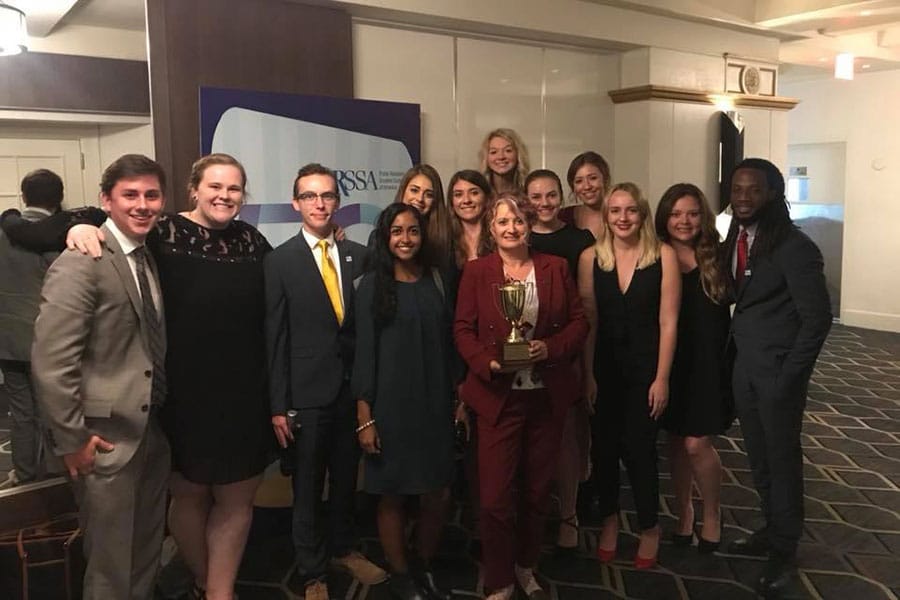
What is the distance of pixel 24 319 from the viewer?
9.64ft

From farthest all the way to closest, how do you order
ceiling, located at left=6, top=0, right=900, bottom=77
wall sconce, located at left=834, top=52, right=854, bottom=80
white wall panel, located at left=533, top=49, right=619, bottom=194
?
wall sconce, located at left=834, top=52, right=854, bottom=80 → white wall panel, located at left=533, top=49, right=619, bottom=194 → ceiling, located at left=6, top=0, right=900, bottom=77

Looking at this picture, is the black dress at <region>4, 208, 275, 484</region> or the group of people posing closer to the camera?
the group of people posing

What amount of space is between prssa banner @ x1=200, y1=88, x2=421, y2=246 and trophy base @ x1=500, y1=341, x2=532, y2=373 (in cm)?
177

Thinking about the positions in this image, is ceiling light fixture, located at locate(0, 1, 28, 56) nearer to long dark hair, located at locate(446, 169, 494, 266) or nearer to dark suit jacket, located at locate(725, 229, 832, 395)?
long dark hair, located at locate(446, 169, 494, 266)

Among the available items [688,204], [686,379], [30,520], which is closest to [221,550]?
[30,520]

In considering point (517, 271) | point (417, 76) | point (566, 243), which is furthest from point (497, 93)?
point (517, 271)

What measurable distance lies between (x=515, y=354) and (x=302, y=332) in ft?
2.42

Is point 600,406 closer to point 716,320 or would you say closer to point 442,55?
point 716,320

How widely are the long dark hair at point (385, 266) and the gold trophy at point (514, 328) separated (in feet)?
1.22

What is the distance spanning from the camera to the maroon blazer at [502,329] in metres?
2.54

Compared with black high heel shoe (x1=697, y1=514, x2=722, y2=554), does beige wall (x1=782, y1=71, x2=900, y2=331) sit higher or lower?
higher

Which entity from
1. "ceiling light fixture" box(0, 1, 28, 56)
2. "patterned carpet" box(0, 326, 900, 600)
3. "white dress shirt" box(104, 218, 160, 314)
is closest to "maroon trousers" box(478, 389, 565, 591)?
"patterned carpet" box(0, 326, 900, 600)

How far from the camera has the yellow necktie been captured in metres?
2.61

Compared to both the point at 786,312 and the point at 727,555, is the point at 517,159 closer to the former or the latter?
the point at 786,312
